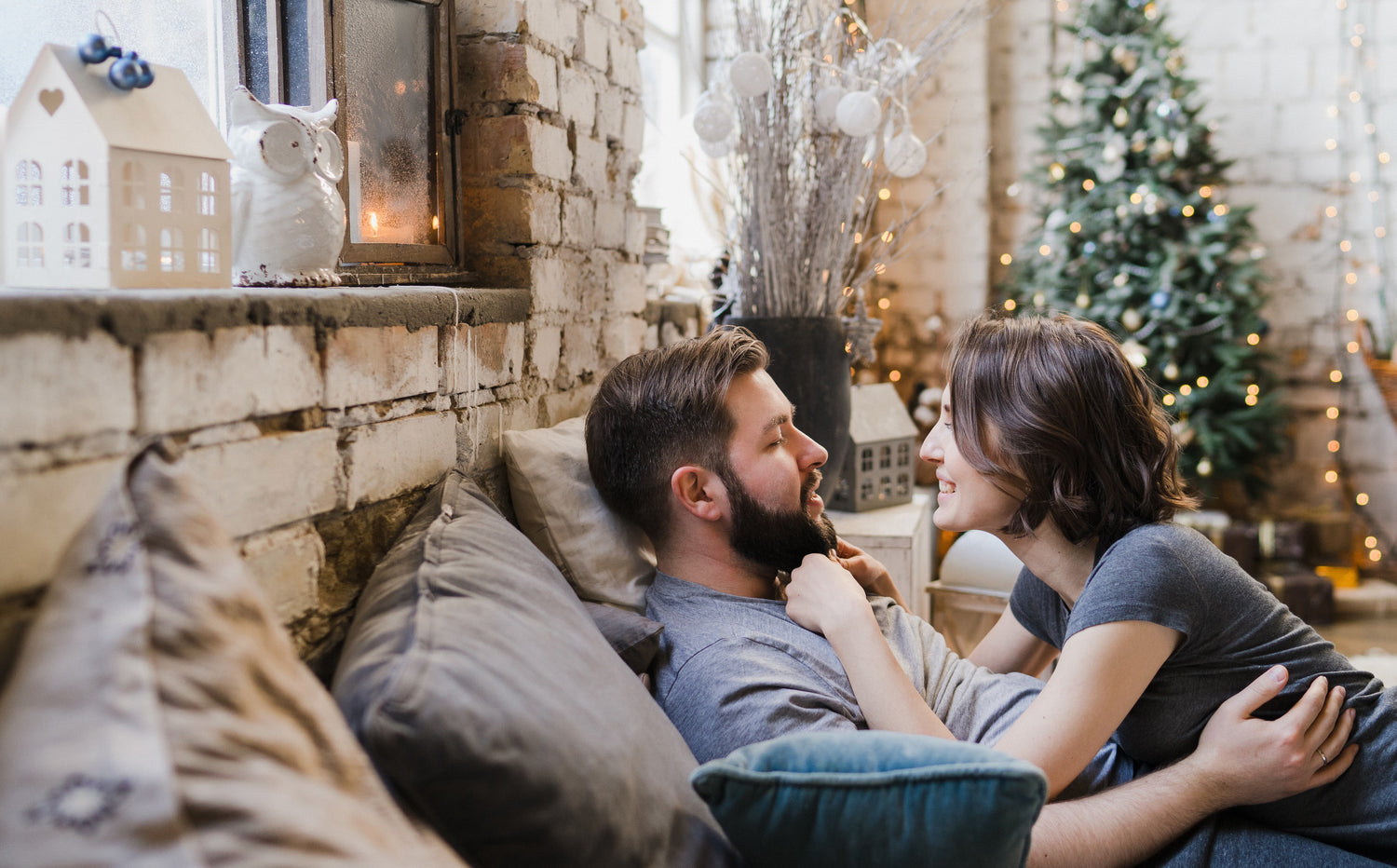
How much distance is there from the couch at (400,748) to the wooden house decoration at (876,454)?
1607mm

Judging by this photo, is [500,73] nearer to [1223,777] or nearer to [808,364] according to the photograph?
[808,364]

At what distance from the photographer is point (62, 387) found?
0.78m

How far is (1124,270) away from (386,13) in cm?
357

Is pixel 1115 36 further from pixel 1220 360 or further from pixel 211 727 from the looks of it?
pixel 211 727

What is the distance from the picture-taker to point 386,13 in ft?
5.24

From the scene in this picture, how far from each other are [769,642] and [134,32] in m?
1.20

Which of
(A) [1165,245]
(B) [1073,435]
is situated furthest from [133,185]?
(A) [1165,245]

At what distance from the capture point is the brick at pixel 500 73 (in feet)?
5.63

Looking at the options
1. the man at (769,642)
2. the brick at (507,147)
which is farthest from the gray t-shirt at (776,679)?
the brick at (507,147)

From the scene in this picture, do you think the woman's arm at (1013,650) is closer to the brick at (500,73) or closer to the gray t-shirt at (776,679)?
the gray t-shirt at (776,679)

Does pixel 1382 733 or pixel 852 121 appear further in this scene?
pixel 852 121

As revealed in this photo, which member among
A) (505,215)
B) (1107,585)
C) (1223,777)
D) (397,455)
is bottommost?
(1223,777)

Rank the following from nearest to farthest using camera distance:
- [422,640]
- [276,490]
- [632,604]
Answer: [422,640], [276,490], [632,604]

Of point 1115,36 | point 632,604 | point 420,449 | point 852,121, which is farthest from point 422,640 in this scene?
point 1115,36
